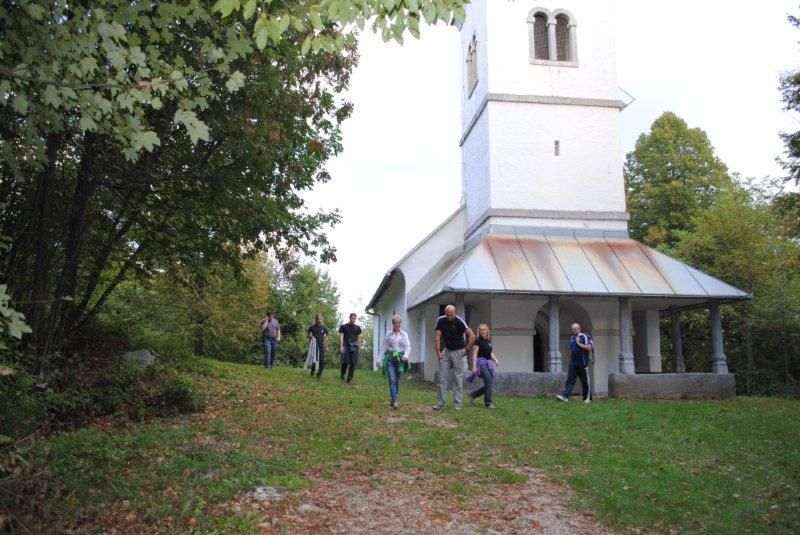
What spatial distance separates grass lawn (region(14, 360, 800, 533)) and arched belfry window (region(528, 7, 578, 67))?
11.8 metres

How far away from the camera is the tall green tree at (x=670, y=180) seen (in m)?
31.9

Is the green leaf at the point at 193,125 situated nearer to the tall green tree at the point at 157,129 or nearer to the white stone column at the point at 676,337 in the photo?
the tall green tree at the point at 157,129

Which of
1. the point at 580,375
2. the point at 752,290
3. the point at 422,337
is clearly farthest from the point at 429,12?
the point at 752,290

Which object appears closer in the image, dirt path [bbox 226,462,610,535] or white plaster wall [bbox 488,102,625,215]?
dirt path [bbox 226,462,610,535]

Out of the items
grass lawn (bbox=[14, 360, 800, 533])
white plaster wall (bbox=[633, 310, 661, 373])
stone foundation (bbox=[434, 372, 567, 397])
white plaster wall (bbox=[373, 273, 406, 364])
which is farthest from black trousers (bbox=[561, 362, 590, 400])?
white plaster wall (bbox=[633, 310, 661, 373])

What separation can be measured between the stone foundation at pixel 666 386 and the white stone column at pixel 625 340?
0.62 metres

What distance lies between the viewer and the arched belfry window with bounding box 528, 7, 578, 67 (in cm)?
1919

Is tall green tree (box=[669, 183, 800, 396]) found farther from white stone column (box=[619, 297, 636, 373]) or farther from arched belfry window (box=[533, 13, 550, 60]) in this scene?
arched belfry window (box=[533, 13, 550, 60])

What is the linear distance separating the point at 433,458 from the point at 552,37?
51.6 ft

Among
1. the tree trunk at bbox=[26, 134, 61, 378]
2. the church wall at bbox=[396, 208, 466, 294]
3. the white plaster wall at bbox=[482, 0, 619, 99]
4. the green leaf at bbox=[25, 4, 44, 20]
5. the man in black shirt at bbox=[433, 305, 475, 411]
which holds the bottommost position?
the man in black shirt at bbox=[433, 305, 475, 411]

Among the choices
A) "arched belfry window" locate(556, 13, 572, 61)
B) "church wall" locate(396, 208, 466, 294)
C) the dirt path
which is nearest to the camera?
the dirt path

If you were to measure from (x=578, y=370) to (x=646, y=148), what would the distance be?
25139mm

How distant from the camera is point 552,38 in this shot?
1934cm

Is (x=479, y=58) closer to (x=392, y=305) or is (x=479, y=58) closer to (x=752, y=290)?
(x=392, y=305)
